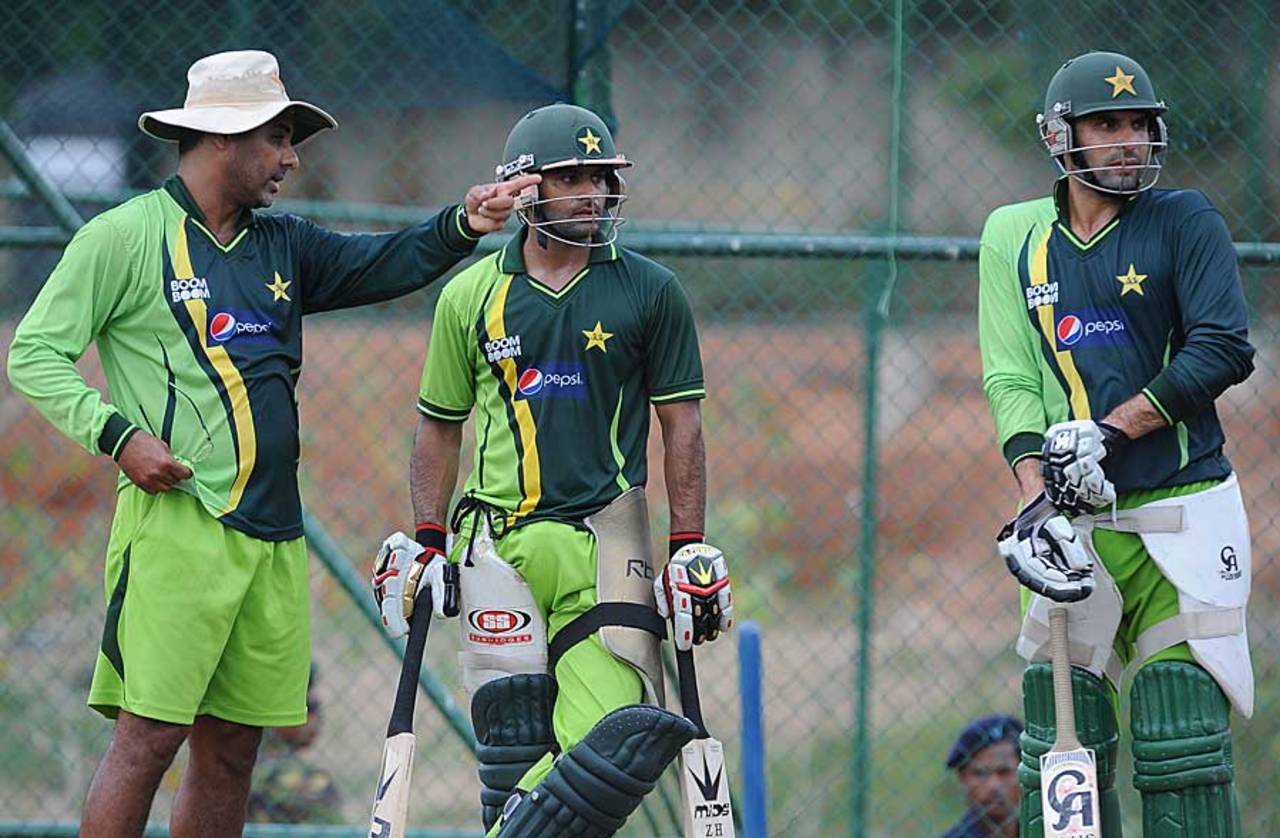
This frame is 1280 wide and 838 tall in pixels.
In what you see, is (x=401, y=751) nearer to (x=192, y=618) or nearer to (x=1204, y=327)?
(x=192, y=618)

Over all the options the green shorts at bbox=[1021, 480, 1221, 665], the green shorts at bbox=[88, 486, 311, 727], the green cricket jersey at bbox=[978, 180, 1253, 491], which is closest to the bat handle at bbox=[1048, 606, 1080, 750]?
the green shorts at bbox=[1021, 480, 1221, 665]

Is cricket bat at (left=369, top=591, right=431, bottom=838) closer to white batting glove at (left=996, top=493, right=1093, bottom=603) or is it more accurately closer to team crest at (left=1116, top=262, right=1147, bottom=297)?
white batting glove at (left=996, top=493, right=1093, bottom=603)

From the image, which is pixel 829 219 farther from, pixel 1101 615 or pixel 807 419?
pixel 1101 615

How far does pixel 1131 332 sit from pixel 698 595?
1.21 meters

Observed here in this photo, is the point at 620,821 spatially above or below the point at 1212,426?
below

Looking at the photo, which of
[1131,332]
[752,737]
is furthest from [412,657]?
[1131,332]

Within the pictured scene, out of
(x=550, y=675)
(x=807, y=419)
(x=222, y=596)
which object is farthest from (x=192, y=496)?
(x=807, y=419)

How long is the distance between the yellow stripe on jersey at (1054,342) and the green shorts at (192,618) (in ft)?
6.35

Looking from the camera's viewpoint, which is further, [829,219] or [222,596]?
[829,219]

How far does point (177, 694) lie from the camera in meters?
4.62

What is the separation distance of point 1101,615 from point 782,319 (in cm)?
248

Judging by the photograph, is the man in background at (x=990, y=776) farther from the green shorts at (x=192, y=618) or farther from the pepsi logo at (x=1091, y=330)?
the green shorts at (x=192, y=618)

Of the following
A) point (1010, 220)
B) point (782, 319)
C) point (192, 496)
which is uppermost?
point (782, 319)

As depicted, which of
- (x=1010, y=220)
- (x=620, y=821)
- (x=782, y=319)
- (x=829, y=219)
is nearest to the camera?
(x=620, y=821)
